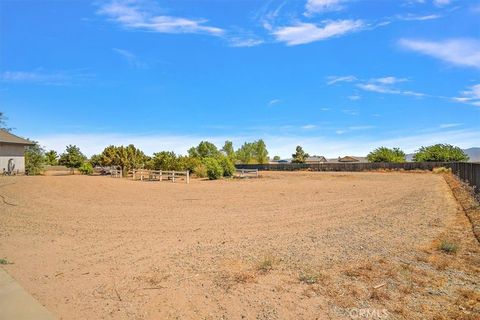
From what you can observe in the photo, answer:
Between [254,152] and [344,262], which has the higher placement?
Answer: [254,152]

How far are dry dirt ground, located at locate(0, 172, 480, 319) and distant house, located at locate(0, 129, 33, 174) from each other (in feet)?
104

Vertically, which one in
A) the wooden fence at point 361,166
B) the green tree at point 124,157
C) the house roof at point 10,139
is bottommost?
the wooden fence at point 361,166

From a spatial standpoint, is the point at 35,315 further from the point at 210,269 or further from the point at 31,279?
the point at 210,269

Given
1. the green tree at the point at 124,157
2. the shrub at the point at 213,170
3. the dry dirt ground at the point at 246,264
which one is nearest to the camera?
the dry dirt ground at the point at 246,264

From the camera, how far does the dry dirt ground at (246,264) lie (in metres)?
5.03

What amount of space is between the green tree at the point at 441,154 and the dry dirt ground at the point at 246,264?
6245 centimetres

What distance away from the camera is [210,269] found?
21.8ft

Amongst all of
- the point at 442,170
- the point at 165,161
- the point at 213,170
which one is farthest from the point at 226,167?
the point at 442,170

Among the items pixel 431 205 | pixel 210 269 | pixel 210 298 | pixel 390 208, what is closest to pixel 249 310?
pixel 210 298

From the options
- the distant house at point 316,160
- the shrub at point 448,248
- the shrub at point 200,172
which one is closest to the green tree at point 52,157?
the shrub at point 200,172

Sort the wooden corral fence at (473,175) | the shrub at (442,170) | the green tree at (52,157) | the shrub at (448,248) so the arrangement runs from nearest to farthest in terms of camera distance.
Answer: the shrub at (448,248)
the wooden corral fence at (473,175)
the shrub at (442,170)
the green tree at (52,157)

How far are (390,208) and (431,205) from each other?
251 cm

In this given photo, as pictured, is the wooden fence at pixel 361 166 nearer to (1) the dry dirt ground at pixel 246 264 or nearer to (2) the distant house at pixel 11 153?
(2) the distant house at pixel 11 153

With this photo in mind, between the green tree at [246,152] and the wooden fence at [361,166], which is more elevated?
the green tree at [246,152]
